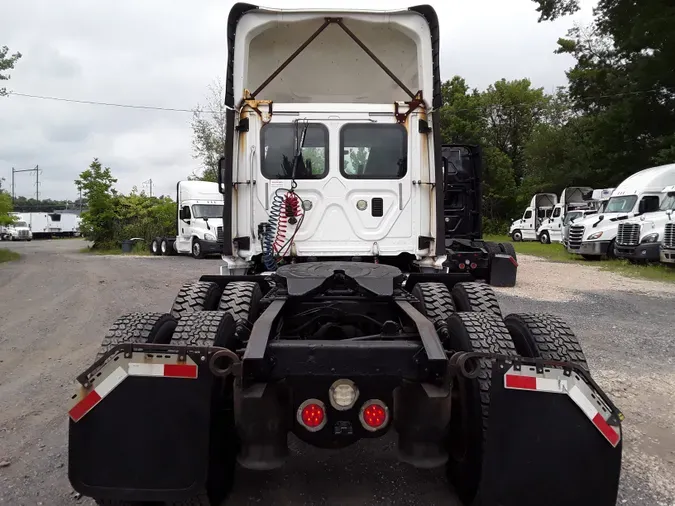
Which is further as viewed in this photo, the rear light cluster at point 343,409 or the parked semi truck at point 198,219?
the parked semi truck at point 198,219

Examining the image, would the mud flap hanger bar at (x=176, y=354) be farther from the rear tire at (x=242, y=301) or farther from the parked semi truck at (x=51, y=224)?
the parked semi truck at (x=51, y=224)

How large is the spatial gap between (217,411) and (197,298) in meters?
1.43

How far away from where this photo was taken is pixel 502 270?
37.7 ft

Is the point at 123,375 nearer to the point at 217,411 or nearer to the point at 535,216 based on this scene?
the point at 217,411

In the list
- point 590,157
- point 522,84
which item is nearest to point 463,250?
point 590,157

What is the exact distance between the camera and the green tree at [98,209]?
29625 millimetres

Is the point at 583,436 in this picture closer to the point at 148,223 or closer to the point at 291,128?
the point at 291,128

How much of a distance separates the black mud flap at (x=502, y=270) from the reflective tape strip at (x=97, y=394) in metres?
9.53

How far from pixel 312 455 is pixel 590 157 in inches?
1289

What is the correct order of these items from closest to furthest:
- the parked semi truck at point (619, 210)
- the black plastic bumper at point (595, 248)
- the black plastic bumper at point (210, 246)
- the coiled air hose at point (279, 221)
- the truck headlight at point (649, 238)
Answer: the coiled air hose at point (279, 221), the truck headlight at point (649, 238), the parked semi truck at point (619, 210), the black plastic bumper at point (595, 248), the black plastic bumper at point (210, 246)

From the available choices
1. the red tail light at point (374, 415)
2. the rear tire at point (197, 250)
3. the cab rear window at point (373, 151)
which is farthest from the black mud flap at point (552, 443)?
the rear tire at point (197, 250)

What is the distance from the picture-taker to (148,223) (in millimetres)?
29094

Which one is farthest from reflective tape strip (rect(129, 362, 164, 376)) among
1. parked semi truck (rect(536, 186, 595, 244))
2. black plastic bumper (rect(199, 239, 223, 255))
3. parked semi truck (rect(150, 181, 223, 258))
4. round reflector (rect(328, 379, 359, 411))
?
parked semi truck (rect(536, 186, 595, 244))

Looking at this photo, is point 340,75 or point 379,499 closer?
point 379,499
